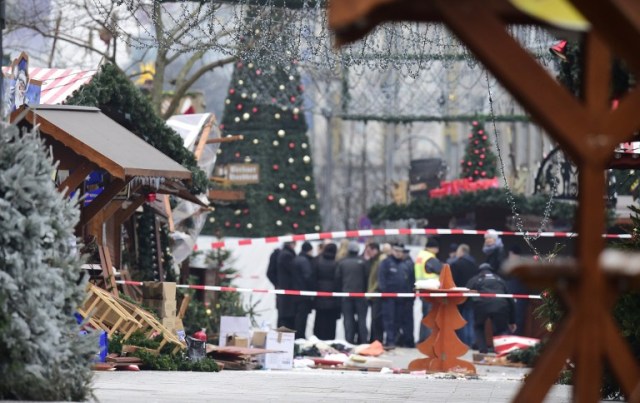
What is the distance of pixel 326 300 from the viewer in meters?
27.9

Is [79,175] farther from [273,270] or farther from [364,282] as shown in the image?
[364,282]

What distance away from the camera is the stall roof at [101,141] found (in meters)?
16.2

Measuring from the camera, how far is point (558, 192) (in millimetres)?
28078

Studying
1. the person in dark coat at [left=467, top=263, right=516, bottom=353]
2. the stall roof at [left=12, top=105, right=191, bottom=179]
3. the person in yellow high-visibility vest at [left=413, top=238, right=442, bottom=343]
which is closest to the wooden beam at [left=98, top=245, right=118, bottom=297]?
the stall roof at [left=12, top=105, right=191, bottom=179]

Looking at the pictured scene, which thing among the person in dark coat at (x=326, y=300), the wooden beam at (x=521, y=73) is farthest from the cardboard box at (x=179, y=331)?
the wooden beam at (x=521, y=73)

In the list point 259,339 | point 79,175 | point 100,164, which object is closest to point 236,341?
point 259,339

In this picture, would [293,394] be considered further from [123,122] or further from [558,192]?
[558,192]

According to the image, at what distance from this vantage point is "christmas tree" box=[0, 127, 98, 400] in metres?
9.75

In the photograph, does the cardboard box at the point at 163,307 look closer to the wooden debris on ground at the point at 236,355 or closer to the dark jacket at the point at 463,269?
the wooden debris on ground at the point at 236,355

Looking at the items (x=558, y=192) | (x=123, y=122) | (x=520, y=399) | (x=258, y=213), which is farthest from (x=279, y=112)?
(x=520, y=399)

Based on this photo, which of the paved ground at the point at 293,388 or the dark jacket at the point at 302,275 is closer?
the paved ground at the point at 293,388

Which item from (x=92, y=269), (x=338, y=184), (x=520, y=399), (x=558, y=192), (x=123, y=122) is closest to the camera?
(x=520, y=399)

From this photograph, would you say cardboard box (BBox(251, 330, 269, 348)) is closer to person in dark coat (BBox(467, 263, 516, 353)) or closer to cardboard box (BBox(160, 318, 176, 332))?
cardboard box (BBox(160, 318, 176, 332))

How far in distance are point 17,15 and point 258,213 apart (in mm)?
9676
